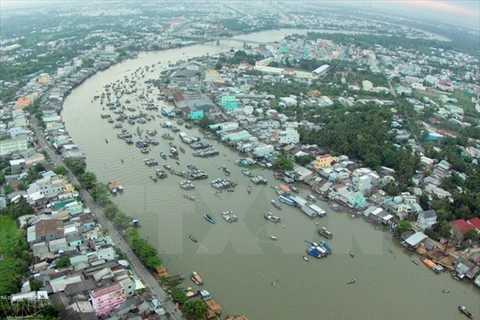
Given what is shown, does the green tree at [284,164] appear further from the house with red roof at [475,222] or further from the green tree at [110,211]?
the green tree at [110,211]

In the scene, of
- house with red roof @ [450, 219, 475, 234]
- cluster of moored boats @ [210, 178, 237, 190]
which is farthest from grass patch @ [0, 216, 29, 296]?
house with red roof @ [450, 219, 475, 234]

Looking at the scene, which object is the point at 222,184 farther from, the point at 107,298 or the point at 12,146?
the point at 12,146

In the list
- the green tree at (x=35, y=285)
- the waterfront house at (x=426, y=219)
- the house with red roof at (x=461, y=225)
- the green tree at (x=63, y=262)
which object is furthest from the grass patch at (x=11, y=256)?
the house with red roof at (x=461, y=225)

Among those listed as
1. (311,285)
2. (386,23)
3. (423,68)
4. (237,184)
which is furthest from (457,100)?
(386,23)

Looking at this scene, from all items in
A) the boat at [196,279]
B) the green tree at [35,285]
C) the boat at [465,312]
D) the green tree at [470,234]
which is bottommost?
the boat at [196,279]

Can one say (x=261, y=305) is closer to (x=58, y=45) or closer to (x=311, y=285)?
(x=311, y=285)

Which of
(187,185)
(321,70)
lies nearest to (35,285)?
(187,185)

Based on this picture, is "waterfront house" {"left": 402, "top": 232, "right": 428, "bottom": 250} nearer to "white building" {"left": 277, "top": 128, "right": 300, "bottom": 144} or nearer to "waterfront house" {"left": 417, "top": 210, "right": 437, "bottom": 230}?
"waterfront house" {"left": 417, "top": 210, "right": 437, "bottom": 230}
